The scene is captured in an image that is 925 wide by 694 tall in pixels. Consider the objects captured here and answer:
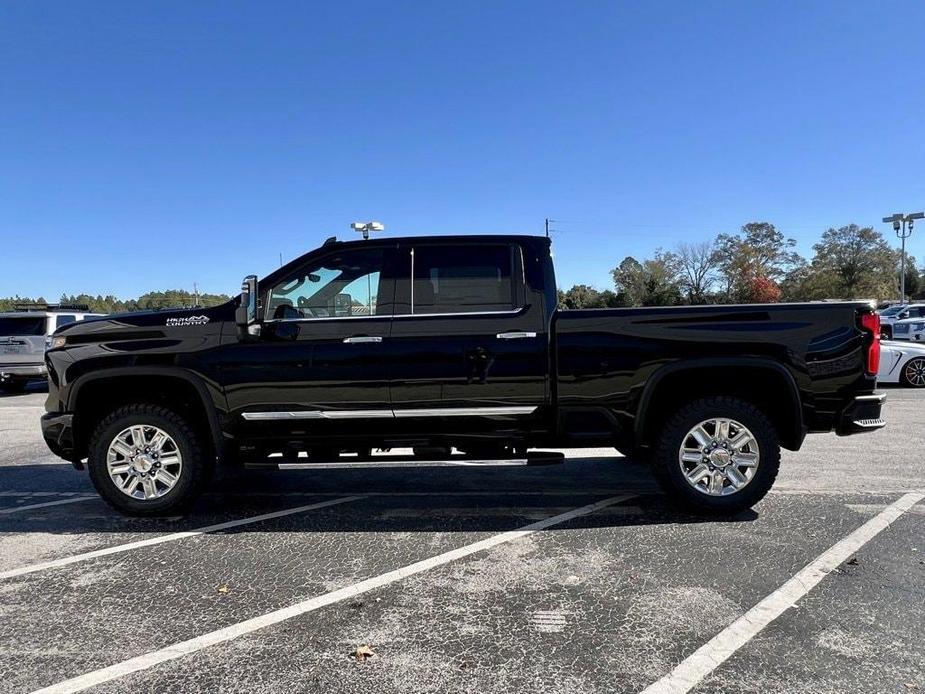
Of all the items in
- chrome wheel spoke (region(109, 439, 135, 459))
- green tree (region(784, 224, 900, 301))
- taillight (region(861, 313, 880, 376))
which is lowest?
chrome wheel spoke (region(109, 439, 135, 459))

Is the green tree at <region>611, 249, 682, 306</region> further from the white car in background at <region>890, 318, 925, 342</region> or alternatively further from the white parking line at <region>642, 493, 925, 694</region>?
the white parking line at <region>642, 493, 925, 694</region>

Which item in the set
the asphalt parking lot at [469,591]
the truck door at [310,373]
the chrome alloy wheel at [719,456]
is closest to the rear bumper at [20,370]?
the asphalt parking lot at [469,591]

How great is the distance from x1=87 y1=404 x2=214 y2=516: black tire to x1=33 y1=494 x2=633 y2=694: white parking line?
183 centimetres

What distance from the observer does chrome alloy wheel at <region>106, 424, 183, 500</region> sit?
456cm

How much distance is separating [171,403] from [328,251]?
66.4 inches

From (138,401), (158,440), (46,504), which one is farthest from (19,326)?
(158,440)

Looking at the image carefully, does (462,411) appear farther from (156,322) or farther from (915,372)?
(915,372)

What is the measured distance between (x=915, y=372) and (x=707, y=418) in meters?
9.99

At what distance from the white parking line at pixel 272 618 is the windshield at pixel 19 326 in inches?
520

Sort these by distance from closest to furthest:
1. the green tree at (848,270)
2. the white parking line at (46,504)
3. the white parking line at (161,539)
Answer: the white parking line at (161,539), the white parking line at (46,504), the green tree at (848,270)

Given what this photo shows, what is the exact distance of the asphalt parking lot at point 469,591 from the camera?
2.61 meters

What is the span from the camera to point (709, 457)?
4.48 meters

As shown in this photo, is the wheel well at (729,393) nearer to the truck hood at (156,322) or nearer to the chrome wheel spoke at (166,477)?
the truck hood at (156,322)

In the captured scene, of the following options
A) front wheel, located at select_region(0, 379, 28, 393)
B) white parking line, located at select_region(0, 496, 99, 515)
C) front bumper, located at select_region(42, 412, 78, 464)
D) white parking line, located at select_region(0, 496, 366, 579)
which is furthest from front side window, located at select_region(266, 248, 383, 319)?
front wheel, located at select_region(0, 379, 28, 393)
